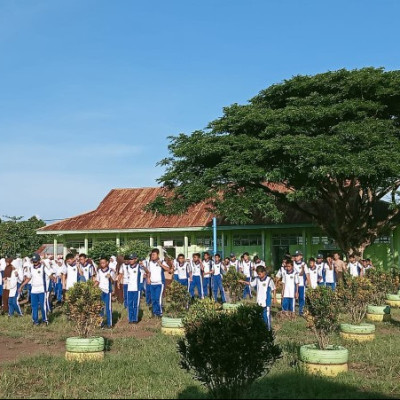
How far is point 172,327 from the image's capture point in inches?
493

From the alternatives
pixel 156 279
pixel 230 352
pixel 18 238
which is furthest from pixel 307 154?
pixel 18 238

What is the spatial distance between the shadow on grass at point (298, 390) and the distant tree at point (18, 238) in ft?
117

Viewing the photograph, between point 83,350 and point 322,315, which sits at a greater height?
point 322,315

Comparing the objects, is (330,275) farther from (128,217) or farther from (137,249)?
(128,217)

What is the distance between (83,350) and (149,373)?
4.91ft

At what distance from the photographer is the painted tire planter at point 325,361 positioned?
27.9ft

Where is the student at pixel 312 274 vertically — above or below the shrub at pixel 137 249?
below

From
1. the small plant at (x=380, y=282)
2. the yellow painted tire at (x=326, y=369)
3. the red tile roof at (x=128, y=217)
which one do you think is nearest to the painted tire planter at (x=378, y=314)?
the small plant at (x=380, y=282)

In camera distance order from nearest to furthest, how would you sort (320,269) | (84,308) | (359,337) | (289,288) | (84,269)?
(84,308) < (359,337) < (289,288) < (84,269) < (320,269)

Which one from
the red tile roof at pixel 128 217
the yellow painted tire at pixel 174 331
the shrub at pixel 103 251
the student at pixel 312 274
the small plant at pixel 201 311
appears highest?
the red tile roof at pixel 128 217

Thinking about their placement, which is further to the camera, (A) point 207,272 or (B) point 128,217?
(B) point 128,217

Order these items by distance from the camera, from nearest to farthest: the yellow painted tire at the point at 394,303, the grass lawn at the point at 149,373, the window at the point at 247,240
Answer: the grass lawn at the point at 149,373
the yellow painted tire at the point at 394,303
the window at the point at 247,240

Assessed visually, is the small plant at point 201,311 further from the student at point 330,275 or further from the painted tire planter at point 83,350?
the student at point 330,275

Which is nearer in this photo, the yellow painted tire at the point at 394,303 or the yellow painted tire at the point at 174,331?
the yellow painted tire at the point at 174,331
